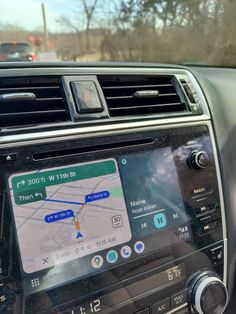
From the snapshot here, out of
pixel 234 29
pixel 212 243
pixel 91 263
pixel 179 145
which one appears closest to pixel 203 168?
pixel 179 145

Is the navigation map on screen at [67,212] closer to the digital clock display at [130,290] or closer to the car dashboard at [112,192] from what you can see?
the car dashboard at [112,192]

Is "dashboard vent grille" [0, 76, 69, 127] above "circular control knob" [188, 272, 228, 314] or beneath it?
above

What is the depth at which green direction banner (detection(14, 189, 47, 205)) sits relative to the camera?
1.29 meters

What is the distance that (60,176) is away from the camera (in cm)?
138

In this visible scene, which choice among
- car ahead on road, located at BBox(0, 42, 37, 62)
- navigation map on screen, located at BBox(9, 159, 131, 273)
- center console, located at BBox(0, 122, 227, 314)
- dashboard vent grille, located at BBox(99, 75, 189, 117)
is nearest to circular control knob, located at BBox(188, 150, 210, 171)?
center console, located at BBox(0, 122, 227, 314)

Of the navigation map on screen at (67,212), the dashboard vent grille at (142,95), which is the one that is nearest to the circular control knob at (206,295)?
the navigation map on screen at (67,212)

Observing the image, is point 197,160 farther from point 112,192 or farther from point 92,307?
point 92,307

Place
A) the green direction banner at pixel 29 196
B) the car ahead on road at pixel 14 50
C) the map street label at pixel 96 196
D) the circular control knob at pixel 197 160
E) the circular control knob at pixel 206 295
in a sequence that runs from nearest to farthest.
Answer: the green direction banner at pixel 29 196
the map street label at pixel 96 196
the circular control knob at pixel 206 295
the circular control knob at pixel 197 160
the car ahead on road at pixel 14 50

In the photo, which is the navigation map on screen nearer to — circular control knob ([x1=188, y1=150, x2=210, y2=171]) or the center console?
the center console

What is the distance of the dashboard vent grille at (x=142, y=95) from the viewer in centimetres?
163

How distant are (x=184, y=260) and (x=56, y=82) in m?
0.81

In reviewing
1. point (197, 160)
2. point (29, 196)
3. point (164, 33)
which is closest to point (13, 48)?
point (164, 33)

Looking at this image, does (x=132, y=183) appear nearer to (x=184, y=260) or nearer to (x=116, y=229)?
(x=116, y=229)

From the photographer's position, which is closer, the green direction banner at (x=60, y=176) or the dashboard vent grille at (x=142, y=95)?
the green direction banner at (x=60, y=176)
